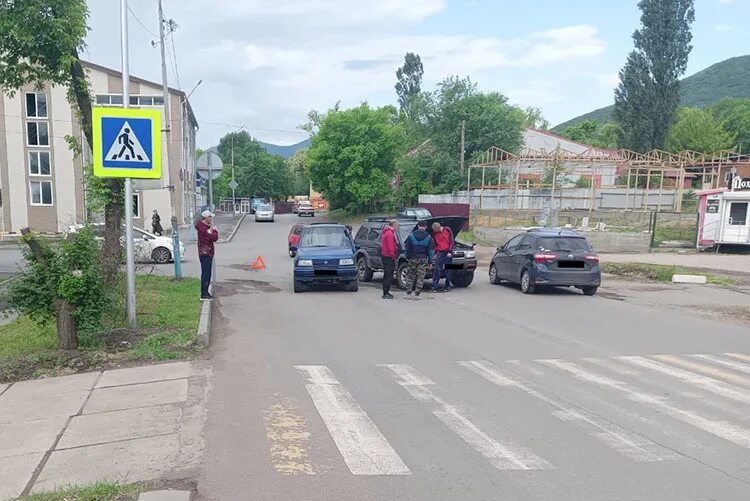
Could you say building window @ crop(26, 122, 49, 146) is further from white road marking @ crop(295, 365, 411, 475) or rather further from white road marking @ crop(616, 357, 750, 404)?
white road marking @ crop(616, 357, 750, 404)

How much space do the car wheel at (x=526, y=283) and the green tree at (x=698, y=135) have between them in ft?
216

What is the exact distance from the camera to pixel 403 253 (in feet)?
52.6

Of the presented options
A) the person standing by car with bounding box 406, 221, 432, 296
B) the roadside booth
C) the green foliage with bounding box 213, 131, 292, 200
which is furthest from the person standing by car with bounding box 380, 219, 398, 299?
the green foliage with bounding box 213, 131, 292, 200

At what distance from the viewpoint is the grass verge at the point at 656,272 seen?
18.8 metres

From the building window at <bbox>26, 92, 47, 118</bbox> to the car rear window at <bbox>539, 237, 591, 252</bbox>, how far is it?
43.1 meters

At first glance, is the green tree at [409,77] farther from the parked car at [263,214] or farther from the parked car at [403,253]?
the parked car at [403,253]

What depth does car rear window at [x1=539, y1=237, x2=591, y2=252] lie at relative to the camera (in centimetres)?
1553

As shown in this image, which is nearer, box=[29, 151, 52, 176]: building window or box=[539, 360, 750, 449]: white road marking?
box=[539, 360, 750, 449]: white road marking

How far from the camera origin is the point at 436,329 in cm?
1067

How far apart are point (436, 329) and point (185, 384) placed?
4867mm

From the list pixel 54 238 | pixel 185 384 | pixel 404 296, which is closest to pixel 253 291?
pixel 404 296

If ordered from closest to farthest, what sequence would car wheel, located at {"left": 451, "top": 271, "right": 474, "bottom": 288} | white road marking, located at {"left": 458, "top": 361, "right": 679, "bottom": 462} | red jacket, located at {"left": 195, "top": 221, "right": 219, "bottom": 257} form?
white road marking, located at {"left": 458, "top": 361, "right": 679, "bottom": 462} → red jacket, located at {"left": 195, "top": 221, "right": 219, "bottom": 257} → car wheel, located at {"left": 451, "top": 271, "right": 474, "bottom": 288}

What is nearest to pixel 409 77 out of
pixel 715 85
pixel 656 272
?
pixel 656 272

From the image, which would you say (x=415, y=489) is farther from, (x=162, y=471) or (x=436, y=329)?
(x=436, y=329)
